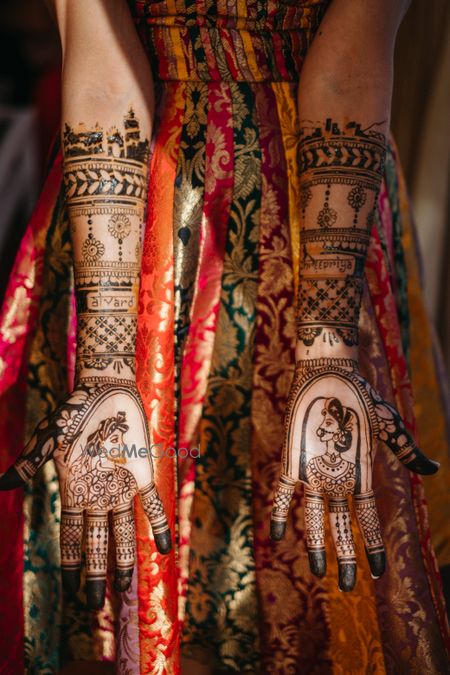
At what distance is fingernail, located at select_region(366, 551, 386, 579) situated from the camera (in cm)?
67

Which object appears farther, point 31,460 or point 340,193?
point 340,193

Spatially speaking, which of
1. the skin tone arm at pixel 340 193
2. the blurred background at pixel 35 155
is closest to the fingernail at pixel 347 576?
the skin tone arm at pixel 340 193

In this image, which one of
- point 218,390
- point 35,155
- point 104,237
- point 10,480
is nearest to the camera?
point 10,480

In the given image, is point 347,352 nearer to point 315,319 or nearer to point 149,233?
point 315,319

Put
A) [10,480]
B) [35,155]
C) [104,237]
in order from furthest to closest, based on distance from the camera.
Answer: [35,155]
[104,237]
[10,480]

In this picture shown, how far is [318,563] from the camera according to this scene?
0.66 m

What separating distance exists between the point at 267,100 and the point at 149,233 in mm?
264

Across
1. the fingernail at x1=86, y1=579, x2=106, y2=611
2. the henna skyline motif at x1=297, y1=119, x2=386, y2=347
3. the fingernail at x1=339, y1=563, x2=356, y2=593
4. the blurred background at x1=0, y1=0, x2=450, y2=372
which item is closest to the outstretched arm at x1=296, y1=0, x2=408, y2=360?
the henna skyline motif at x1=297, y1=119, x2=386, y2=347

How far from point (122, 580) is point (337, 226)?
0.50 m

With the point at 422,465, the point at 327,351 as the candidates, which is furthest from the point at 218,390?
the point at 422,465

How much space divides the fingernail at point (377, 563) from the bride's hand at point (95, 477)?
0.76ft

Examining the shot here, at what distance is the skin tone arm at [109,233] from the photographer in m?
0.69

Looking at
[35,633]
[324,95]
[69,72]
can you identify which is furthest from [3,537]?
[324,95]

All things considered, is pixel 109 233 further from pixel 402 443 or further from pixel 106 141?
pixel 402 443
